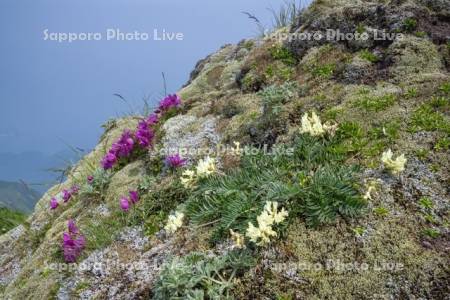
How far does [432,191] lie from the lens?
6.23 m

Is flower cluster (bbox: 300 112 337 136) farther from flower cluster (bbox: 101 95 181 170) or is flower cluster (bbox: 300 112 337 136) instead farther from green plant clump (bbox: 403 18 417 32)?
flower cluster (bbox: 101 95 181 170)

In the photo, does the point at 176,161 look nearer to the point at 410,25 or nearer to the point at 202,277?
the point at 202,277

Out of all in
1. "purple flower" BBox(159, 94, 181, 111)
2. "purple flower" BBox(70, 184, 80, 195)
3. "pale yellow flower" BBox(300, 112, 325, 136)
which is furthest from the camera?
"purple flower" BBox(159, 94, 181, 111)

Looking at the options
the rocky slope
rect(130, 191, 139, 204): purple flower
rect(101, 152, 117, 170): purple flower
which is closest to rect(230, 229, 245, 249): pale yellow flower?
the rocky slope

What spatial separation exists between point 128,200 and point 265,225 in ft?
13.3

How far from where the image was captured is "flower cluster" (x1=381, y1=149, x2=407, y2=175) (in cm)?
626

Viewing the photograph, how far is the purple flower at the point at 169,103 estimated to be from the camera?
1211cm

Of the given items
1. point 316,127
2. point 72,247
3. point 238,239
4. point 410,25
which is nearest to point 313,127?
point 316,127

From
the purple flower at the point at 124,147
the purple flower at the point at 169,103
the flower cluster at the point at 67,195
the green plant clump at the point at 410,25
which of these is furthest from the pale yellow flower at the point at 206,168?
the green plant clump at the point at 410,25

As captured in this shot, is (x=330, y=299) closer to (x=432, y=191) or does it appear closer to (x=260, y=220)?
(x=260, y=220)

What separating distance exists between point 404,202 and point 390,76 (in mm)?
3734

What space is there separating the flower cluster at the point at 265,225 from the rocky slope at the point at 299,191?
0.81ft

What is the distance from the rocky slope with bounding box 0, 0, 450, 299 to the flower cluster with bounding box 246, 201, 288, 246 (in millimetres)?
247

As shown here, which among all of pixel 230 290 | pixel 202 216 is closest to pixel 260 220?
pixel 230 290
